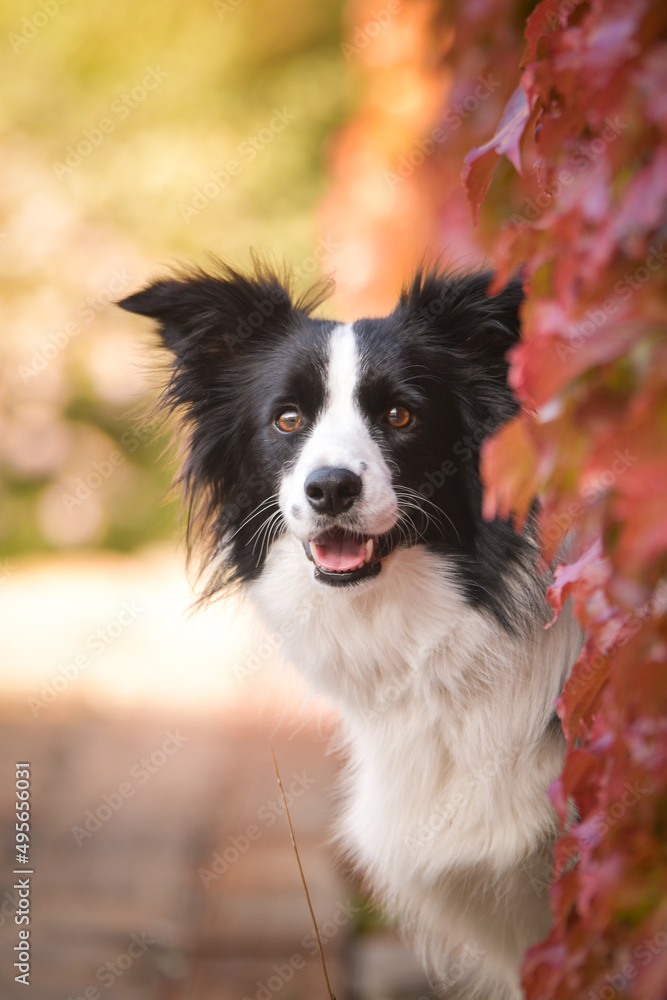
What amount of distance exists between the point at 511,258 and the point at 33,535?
7898 mm

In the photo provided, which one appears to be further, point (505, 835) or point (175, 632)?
point (175, 632)

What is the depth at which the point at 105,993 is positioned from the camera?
8.89ft

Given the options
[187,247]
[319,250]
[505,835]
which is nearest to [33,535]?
[187,247]

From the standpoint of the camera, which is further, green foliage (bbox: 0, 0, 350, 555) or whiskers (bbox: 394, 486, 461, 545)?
green foliage (bbox: 0, 0, 350, 555)

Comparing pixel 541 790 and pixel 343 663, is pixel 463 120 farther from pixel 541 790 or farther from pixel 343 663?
pixel 541 790

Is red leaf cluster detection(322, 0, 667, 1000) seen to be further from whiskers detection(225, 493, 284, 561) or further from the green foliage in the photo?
the green foliage

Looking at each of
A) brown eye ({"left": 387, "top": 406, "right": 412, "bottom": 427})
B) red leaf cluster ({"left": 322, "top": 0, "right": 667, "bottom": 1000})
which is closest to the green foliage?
brown eye ({"left": 387, "top": 406, "right": 412, "bottom": 427})

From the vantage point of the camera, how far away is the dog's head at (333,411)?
2.19 m

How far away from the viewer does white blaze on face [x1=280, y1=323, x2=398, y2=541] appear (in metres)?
2.09

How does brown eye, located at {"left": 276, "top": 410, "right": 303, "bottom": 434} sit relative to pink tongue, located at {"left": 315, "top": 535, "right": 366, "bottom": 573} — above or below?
above

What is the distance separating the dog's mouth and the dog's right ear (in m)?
0.78

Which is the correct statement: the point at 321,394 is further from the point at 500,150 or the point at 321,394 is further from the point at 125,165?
the point at 125,165

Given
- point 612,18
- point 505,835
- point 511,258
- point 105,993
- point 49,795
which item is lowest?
point 49,795

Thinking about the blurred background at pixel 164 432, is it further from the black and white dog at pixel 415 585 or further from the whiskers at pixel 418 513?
the whiskers at pixel 418 513
